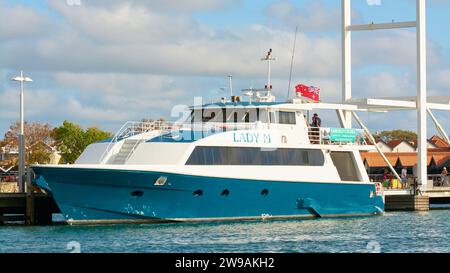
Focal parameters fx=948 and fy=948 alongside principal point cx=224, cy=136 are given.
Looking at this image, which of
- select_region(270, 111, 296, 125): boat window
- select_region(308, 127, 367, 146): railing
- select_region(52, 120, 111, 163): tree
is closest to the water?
select_region(308, 127, 367, 146): railing

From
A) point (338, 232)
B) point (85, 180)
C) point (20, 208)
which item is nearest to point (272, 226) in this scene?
point (338, 232)

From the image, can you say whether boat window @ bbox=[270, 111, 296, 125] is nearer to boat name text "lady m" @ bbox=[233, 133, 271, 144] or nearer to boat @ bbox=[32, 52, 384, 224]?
boat @ bbox=[32, 52, 384, 224]

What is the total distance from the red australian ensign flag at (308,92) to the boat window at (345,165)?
8.87 feet

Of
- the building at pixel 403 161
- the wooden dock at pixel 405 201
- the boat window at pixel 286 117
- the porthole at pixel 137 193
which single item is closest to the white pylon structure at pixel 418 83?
the wooden dock at pixel 405 201

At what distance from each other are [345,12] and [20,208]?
18.7 m

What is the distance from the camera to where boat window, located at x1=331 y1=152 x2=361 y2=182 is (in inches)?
1558

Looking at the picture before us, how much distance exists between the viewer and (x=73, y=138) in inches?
2972

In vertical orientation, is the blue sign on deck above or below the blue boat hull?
above

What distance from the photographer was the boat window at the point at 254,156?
33.9 metres

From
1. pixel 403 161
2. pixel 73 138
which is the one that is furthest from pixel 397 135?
pixel 73 138

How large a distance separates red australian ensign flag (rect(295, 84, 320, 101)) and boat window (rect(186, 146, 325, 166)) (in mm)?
3052

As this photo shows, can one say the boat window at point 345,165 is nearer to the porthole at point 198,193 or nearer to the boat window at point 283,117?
the boat window at point 283,117

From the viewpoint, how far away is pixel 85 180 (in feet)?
104
